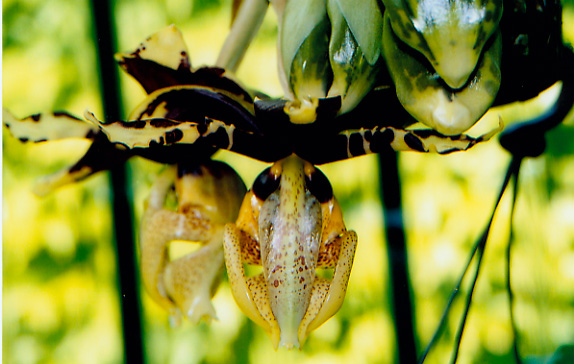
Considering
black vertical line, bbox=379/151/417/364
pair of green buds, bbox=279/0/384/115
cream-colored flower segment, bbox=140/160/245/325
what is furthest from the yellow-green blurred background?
pair of green buds, bbox=279/0/384/115

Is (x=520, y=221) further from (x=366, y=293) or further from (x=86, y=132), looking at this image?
(x=86, y=132)

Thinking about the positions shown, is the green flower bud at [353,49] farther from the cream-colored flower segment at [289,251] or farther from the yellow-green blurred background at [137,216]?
the yellow-green blurred background at [137,216]

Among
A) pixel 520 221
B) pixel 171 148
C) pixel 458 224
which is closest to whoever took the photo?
pixel 171 148

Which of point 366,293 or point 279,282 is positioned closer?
point 279,282

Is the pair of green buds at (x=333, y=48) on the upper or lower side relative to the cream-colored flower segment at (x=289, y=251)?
upper

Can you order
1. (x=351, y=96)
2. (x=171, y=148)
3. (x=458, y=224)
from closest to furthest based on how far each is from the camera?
(x=351, y=96) < (x=171, y=148) < (x=458, y=224)

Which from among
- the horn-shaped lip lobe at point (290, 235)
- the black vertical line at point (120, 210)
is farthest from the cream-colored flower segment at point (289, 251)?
the black vertical line at point (120, 210)

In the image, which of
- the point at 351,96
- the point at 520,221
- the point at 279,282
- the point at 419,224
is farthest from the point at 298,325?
the point at 419,224

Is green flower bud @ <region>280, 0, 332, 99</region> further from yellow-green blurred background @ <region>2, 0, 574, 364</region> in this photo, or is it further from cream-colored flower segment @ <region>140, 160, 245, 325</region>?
yellow-green blurred background @ <region>2, 0, 574, 364</region>
